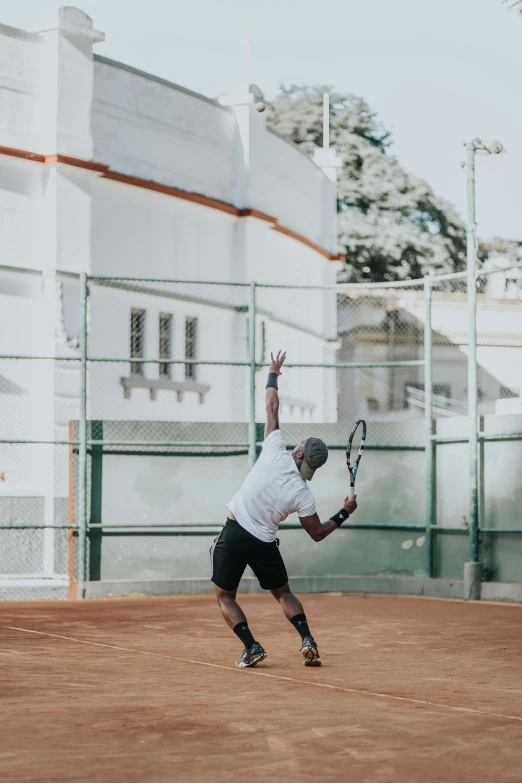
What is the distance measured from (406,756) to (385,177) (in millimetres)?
45808

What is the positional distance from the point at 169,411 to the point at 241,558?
13.8 meters

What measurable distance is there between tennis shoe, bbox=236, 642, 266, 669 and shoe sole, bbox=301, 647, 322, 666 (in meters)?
0.30

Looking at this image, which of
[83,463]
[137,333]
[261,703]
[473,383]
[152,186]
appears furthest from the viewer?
[152,186]

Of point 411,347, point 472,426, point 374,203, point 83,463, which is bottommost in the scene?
point 83,463

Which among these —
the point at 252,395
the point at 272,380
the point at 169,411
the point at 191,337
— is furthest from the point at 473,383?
the point at 191,337

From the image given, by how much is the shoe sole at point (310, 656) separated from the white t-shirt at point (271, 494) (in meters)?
0.82

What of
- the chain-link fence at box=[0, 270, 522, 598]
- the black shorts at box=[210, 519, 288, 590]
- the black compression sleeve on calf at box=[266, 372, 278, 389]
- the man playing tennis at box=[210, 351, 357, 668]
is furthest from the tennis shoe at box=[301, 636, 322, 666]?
the chain-link fence at box=[0, 270, 522, 598]

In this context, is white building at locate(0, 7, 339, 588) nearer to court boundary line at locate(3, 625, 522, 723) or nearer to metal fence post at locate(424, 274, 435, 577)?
metal fence post at locate(424, 274, 435, 577)

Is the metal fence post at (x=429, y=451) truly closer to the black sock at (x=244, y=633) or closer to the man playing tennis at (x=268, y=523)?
the man playing tennis at (x=268, y=523)

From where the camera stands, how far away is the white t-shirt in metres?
9.26

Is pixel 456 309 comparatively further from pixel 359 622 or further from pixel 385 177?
pixel 359 622

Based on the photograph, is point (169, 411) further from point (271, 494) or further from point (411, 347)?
point (411, 347)

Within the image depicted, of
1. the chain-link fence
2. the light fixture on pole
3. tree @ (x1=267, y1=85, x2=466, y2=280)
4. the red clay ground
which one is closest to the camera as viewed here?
the red clay ground

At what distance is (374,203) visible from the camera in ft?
165
